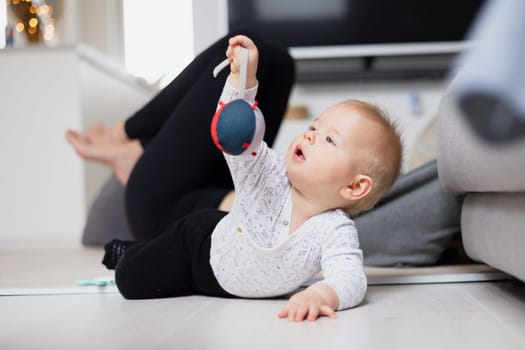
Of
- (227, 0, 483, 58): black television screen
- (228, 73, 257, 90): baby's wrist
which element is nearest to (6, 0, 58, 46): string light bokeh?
(227, 0, 483, 58): black television screen

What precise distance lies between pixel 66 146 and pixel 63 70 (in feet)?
0.90

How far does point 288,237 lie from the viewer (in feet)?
2.95

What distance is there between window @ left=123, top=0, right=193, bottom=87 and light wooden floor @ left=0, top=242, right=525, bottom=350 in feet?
1.29

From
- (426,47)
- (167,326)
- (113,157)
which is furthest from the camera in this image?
(426,47)

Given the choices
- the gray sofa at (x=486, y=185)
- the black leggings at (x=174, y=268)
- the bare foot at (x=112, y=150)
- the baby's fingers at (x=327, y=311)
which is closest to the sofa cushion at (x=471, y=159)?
the gray sofa at (x=486, y=185)

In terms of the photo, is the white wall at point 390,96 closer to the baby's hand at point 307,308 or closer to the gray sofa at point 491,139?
the gray sofa at point 491,139

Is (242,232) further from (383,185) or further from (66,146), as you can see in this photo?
(66,146)

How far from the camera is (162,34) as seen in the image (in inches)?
41.3

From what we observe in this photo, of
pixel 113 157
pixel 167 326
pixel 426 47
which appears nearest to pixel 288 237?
pixel 167 326

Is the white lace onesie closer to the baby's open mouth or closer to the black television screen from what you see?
the baby's open mouth

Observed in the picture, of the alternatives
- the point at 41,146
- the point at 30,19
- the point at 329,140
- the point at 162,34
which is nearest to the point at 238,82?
the point at 329,140

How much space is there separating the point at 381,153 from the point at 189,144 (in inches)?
18.7

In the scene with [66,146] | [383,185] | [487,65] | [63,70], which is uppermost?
[487,65]

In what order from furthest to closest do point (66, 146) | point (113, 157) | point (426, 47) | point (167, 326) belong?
point (426, 47) < point (66, 146) < point (113, 157) < point (167, 326)
